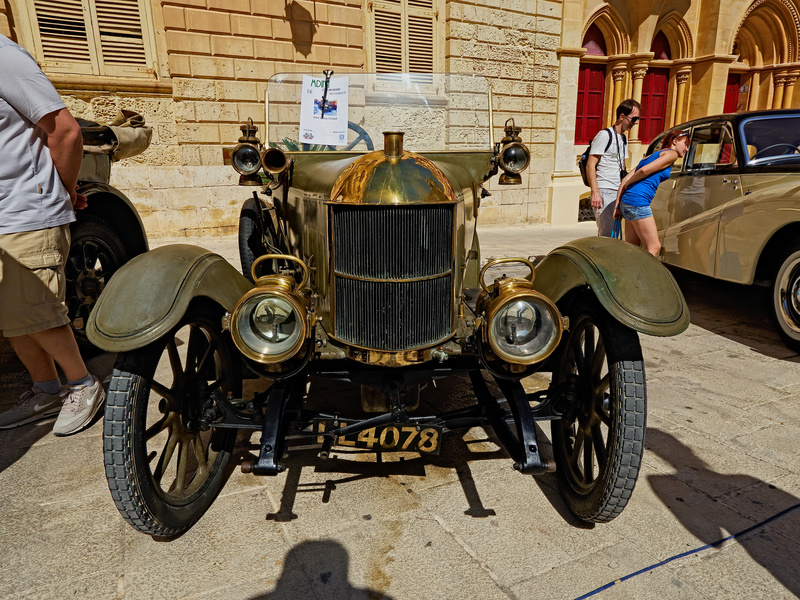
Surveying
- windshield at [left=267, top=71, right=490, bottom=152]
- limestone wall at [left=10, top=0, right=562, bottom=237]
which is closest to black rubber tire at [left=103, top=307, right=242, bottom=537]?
windshield at [left=267, top=71, right=490, bottom=152]

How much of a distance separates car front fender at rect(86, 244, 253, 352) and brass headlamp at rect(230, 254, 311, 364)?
0.69ft

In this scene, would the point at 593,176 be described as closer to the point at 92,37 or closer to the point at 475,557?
the point at 475,557

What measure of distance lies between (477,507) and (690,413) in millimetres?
1711

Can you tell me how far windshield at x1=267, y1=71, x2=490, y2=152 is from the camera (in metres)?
3.45

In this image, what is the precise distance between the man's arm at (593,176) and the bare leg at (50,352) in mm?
4862

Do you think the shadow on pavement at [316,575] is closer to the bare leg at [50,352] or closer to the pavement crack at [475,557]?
the pavement crack at [475,557]

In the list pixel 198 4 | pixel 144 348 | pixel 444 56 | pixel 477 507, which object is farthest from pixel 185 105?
pixel 477 507

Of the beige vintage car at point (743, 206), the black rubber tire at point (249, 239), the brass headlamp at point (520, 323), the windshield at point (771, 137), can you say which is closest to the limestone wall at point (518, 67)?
the beige vintage car at point (743, 206)

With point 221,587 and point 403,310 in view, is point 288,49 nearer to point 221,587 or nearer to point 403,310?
point 403,310

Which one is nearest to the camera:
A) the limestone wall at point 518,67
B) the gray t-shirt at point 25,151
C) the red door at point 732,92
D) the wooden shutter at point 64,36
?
the gray t-shirt at point 25,151

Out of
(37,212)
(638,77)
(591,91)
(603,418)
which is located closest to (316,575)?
(603,418)

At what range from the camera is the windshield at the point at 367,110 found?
11.3 feet

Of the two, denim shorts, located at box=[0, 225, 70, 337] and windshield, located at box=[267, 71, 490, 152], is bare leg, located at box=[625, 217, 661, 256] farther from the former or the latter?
denim shorts, located at box=[0, 225, 70, 337]

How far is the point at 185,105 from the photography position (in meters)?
8.34
